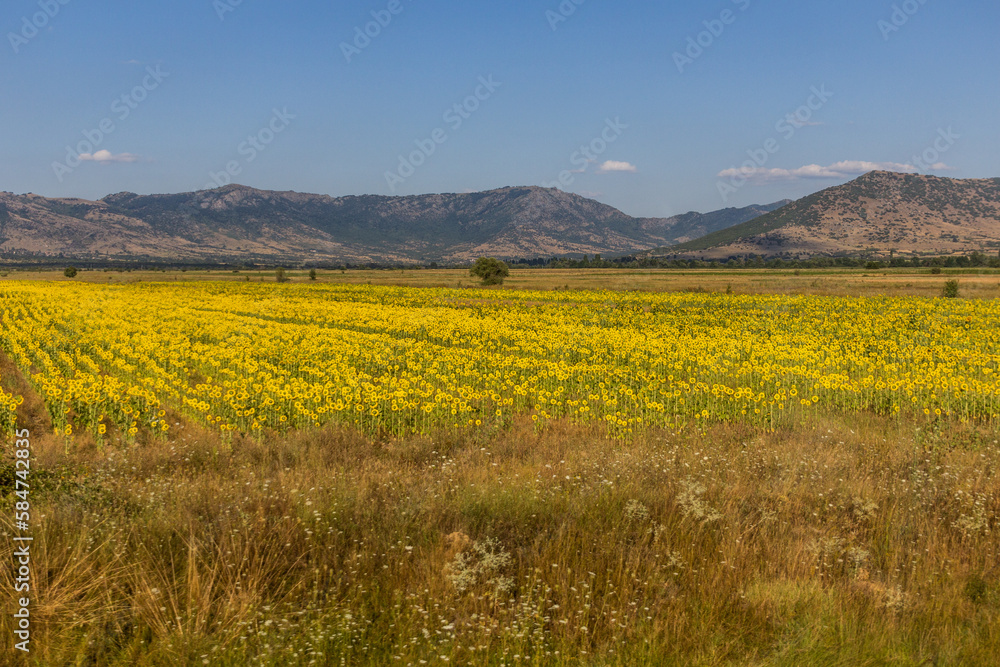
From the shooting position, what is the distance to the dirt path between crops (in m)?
11.1

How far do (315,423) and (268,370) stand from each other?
580 cm

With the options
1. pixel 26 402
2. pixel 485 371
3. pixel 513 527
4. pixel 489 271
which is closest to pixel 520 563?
pixel 513 527

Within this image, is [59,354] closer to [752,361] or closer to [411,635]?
[411,635]

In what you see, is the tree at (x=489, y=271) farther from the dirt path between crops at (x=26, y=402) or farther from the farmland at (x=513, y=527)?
the farmland at (x=513, y=527)

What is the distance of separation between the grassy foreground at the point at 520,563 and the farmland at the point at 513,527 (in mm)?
27

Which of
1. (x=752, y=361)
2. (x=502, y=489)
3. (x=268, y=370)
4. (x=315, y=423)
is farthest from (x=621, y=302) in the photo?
(x=502, y=489)

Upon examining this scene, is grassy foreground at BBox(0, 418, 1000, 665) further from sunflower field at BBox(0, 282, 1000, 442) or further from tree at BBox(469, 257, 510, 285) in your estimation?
tree at BBox(469, 257, 510, 285)

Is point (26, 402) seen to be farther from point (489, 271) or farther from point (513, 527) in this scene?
point (489, 271)

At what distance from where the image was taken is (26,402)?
516 inches

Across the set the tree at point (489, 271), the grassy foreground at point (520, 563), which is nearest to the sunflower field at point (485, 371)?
the grassy foreground at point (520, 563)

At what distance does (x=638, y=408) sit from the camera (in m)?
13.0

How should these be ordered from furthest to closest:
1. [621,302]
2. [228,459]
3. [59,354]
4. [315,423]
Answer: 1. [621,302]
2. [59,354]
3. [315,423]
4. [228,459]

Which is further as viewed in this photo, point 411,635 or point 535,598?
point 535,598

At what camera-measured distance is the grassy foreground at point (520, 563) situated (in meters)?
4.29
